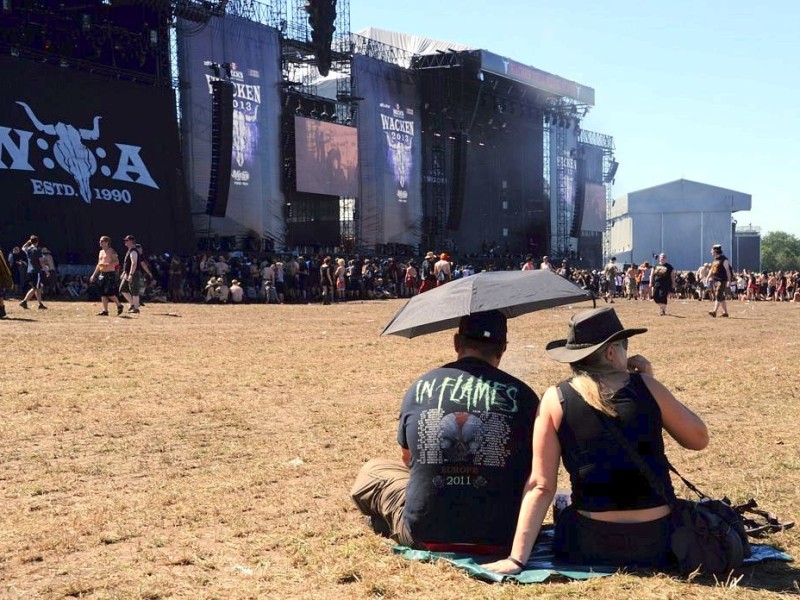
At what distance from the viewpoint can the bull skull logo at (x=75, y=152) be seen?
2914 centimetres

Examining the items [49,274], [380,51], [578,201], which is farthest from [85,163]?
[578,201]

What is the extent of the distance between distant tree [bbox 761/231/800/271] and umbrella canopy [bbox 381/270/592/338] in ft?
415

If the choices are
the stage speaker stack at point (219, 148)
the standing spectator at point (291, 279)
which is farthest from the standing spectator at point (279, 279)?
the stage speaker stack at point (219, 148)

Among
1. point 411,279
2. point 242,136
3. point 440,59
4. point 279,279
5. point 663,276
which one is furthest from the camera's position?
point 440,59

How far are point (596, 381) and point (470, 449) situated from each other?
2.09ft

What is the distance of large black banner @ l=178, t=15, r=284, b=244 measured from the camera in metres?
34.8

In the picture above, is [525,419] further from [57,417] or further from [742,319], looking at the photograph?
[742,319]

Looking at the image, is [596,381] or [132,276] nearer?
[596,381]

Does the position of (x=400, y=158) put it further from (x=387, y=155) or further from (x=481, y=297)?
(x=481, y=297)

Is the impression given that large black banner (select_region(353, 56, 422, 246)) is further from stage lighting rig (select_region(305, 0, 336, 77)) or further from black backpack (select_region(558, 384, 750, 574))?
black backpack (select_region(558, 384, 750, 574))

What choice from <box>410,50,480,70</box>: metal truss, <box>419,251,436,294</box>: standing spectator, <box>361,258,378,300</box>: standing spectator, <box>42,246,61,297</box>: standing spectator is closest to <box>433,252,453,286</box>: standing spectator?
<box>419,251,436,294</box>: standing spectator

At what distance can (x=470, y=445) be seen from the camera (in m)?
4.35

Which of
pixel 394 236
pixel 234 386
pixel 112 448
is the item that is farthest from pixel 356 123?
pixel 112 448

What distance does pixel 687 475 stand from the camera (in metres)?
6.50
